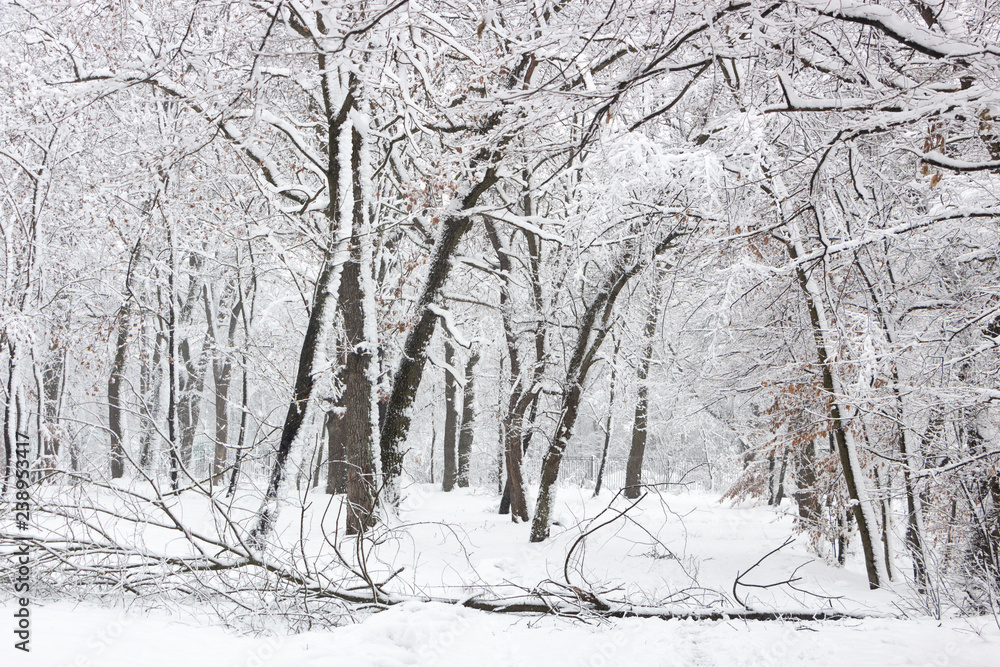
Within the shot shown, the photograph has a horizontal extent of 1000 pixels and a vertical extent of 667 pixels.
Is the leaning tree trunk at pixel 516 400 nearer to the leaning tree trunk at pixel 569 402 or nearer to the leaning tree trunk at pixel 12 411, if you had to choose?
the leaning tree trunk at pixel 569 402

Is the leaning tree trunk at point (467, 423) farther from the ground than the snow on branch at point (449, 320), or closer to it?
closer to it

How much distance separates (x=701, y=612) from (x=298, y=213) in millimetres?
6869

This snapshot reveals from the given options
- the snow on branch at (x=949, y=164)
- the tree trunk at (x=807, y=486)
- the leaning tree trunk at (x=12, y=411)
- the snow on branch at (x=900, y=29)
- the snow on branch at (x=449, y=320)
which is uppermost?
the snow on branch at (x=900, y=29)

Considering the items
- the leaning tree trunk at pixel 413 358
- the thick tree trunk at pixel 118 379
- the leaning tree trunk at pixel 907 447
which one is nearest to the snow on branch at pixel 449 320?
the leaning tree trunk at pixel 413 358

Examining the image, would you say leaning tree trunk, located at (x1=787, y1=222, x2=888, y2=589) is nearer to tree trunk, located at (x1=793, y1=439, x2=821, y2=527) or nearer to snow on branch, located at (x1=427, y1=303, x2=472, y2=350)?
tree trunk, located at (x1=793, y1=439, x2=821, y2=527)

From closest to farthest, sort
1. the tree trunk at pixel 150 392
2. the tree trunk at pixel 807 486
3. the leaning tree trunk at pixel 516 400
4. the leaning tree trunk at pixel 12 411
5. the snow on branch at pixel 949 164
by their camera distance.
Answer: the snow on branch at pixel 949 164 → the leaning tree trunk at pixel 12 411 → the tree trunk at pixel 807 486 → the leaning tree trunk at pixel 516 400 → the tree trunk at pixel 150 392

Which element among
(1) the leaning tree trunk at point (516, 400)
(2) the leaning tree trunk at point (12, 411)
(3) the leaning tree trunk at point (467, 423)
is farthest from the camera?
(3) the leaning tree trunk at point (467, 423)

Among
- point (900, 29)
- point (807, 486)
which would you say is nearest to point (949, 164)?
point (900, 29)

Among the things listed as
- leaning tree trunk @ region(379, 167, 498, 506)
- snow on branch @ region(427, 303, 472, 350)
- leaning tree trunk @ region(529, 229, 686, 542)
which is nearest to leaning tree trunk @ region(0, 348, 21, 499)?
leaning tree trunk @ region(379, 167, 498, 506)

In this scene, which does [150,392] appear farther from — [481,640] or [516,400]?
[481,640]

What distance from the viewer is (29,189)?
10.7 meters

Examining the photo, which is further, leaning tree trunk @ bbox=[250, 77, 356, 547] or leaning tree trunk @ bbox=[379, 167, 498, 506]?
leaning tree trunk @ bbox=[379, 167, 498, 506]

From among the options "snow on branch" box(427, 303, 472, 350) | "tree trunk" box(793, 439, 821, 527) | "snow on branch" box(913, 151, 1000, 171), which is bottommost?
"tree trunk" box(793, 439, 821, 527)

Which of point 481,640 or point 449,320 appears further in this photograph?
point 449,320
